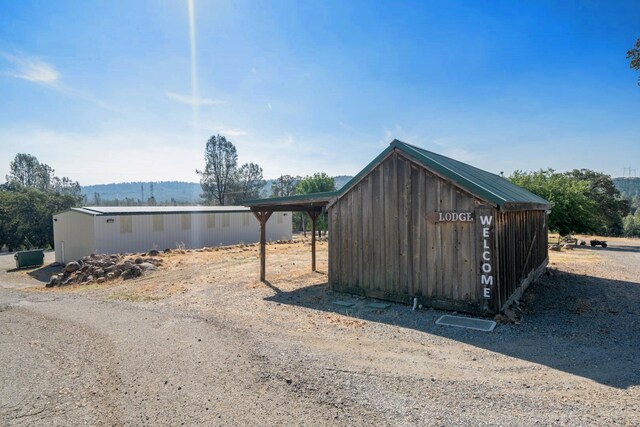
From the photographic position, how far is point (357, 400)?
13.8 ft

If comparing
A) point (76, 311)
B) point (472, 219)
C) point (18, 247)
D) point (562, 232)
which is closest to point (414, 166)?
point (472, 219)

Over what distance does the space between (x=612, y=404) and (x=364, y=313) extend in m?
4.68

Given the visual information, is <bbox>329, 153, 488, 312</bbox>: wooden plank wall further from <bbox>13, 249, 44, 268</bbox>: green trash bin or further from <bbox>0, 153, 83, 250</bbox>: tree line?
<bbox>0, 153, 83, 250</bbox>: tree line

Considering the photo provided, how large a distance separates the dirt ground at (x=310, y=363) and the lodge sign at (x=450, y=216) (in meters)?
2.12

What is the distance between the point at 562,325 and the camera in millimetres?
7008

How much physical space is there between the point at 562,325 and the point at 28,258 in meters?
27.4

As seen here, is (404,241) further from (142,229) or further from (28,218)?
(28,218)

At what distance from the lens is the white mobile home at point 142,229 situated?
20592mm

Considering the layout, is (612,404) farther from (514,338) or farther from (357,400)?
(357,400)

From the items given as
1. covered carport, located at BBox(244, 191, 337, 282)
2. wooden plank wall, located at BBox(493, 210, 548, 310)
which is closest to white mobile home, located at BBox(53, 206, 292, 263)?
covered carport, located at BBox(244, 191, 337, 282)

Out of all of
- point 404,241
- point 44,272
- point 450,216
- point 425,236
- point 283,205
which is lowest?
point 44,272

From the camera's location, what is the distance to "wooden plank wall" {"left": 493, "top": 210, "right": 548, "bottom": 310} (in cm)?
771

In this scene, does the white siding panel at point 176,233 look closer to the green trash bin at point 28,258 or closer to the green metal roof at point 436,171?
the green trash bin at point 28,258

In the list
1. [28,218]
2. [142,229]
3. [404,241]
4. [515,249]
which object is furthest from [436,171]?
[28,218]
